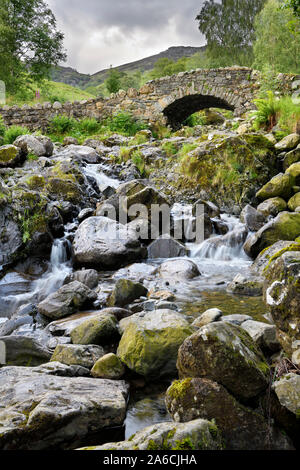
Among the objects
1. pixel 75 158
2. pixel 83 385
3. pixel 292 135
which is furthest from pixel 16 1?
pixel 83 385

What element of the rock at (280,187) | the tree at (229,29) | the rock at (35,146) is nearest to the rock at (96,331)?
the rock at (280,187)

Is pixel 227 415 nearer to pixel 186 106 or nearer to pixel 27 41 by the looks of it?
pixel 186 106

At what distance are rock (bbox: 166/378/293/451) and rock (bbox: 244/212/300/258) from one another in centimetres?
487

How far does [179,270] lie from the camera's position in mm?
6480

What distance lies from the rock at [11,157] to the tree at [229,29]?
3520cm

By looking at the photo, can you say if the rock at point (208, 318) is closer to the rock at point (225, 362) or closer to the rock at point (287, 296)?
the rock at point (287, 296)

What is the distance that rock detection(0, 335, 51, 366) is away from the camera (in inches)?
136

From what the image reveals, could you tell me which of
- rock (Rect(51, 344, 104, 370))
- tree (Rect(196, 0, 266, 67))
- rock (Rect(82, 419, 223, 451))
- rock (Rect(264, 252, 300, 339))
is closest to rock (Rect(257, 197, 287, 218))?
rock (Rect(264, 252, 300, 339))

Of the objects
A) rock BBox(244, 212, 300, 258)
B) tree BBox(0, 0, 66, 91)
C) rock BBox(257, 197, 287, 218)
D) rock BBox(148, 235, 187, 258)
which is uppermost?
tree BBox(0, 0, 66, 91)

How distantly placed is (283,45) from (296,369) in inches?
1388

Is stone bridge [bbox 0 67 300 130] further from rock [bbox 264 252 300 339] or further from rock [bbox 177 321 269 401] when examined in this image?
rock [bbox 177 321 269 401]

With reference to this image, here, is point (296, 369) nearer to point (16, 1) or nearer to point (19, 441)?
point (19, 441)

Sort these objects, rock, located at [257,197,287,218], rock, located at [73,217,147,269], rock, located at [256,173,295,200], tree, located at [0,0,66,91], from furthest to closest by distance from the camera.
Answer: tree, located at [0,0,66,91] → rock, located at [256,173,295,200] → rock, located at [257,197,287,218] → rock, located at [73,217,147,269]

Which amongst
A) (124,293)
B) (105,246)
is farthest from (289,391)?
(105,246)
